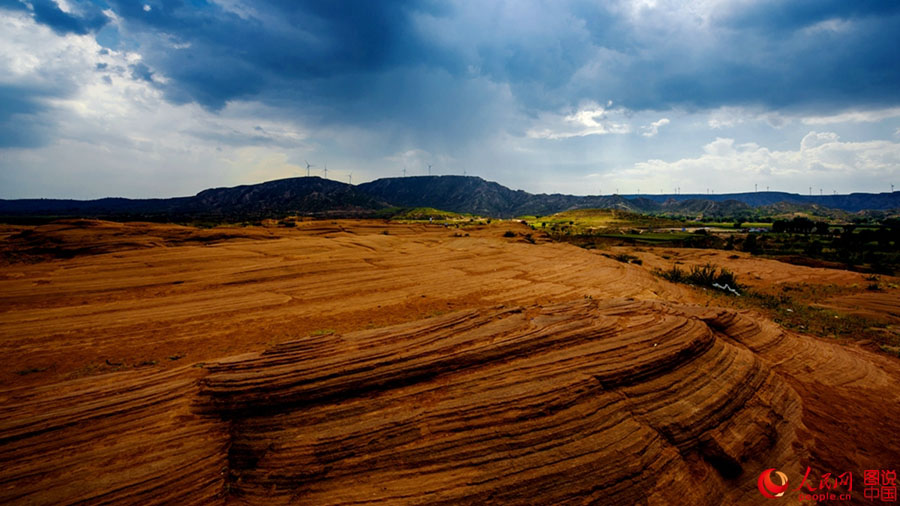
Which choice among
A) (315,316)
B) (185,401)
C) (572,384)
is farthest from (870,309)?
(185,401)

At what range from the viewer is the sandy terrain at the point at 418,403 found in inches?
213

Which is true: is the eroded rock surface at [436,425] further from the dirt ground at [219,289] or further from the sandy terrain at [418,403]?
the dirt ground at [219,289]

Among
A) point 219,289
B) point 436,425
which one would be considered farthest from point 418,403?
point 219,289

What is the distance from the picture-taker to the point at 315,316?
12.7 metres

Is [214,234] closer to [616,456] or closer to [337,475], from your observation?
[337,475]

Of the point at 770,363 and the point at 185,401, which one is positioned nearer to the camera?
the point at 185,401

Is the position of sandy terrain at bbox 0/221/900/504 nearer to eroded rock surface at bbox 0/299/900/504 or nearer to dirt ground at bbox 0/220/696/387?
eroded rock surface at bbox 0/299/900/504

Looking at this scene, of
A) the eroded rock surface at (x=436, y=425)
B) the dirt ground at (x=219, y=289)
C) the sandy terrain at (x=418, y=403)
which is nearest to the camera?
the eroded rock surface at (x=436, y=425)

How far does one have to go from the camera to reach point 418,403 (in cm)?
671

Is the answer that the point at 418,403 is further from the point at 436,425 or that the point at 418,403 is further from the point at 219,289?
the point at 219,289

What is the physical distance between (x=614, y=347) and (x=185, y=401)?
10.1m

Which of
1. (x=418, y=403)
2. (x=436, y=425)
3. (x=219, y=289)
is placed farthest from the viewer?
(x=219, y=289)

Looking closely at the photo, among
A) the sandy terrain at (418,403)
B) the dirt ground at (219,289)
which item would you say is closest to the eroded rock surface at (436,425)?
the sandy terrain at (418,403)

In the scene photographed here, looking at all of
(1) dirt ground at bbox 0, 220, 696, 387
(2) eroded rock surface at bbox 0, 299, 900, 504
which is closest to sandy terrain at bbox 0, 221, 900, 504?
(2) eroded rock surface at bbox 0, 299, 900, 504
